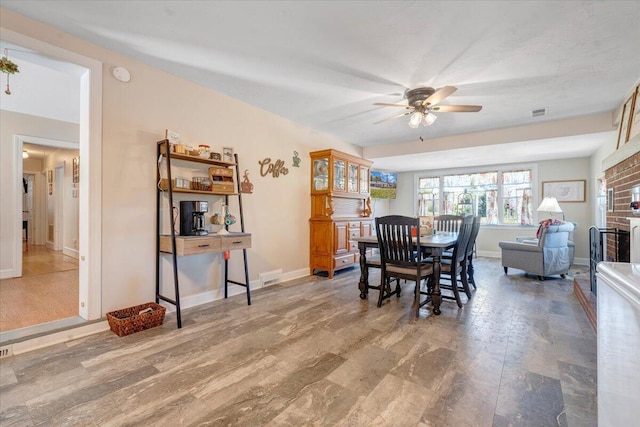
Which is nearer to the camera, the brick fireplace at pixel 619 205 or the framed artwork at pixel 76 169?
the brick fireplace at pixel 619 205

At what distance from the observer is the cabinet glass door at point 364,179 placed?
5363 millimetres

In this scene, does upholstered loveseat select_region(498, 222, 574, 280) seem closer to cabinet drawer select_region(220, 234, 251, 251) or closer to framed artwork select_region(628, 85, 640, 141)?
framed artwork select_region(628, 85, 640, 141)

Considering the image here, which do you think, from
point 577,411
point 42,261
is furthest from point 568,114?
point 42,261

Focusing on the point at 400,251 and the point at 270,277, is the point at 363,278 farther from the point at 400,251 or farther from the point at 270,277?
the point at 270,277

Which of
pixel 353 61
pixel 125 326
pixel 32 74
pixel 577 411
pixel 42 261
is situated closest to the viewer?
pixel 577 411

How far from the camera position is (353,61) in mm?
2660

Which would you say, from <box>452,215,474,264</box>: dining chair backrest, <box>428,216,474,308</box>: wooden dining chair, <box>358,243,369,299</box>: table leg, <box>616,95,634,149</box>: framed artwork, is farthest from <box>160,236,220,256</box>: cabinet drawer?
<box>616,95,634,149</box>: framed artwork

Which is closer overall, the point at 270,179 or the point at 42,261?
the point at 270,179

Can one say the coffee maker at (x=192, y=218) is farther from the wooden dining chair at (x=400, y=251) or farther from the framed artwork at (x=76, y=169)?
the framed artwork at (x=76, y=169)

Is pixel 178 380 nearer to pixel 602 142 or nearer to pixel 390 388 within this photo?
pixel 390 388

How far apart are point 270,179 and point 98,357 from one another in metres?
2.70

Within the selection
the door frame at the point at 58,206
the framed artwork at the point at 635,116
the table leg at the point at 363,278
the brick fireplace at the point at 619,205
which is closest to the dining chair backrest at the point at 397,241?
the table leg at the point at 363,278

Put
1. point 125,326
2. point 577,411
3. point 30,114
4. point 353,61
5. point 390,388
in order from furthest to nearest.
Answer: point 30,114, point 353,61, point 125,326, point 390,388, point 577,411

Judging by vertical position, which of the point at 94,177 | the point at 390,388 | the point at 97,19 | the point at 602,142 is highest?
the point at 97,19
